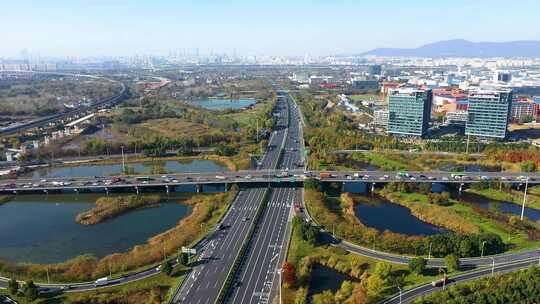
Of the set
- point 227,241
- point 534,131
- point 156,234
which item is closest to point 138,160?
point 156,234

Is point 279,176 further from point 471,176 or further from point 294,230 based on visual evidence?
point 471,176

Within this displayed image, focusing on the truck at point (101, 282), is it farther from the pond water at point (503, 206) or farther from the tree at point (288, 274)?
the pond water at point (503, 206)

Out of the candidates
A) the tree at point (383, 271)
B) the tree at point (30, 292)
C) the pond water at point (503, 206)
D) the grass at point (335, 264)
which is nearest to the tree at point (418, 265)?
the grass at point (335, 264)

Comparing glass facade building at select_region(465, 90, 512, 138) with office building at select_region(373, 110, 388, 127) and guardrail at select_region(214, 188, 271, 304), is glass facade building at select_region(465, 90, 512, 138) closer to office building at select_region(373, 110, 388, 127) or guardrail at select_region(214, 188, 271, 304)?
office building at select_region(373, 110, 388, 127)

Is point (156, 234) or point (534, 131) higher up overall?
point (534, 131)

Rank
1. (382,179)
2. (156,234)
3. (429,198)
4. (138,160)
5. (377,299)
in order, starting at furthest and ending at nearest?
(138,160)
(382,179)
(429,198)
(156,234)
(377,299)

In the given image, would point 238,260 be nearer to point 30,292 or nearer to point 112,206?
point 30,292

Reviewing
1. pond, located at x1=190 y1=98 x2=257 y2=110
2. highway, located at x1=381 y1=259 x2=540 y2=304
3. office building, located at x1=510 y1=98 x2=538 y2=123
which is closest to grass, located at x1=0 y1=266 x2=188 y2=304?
highway, located at x1=381 y1=259 x2=540 y2=304
